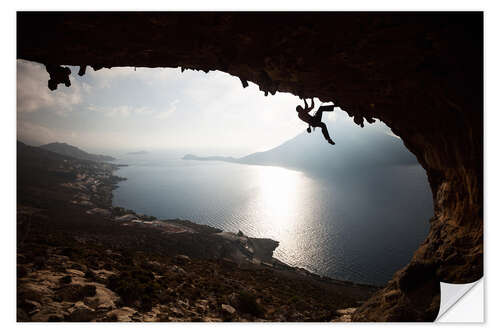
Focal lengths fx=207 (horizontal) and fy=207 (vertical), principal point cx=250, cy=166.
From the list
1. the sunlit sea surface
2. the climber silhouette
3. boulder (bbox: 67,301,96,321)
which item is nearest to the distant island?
the sunlit sea surface

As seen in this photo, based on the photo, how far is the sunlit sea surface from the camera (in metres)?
53.9

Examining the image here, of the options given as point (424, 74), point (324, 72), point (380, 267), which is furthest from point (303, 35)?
point (380, 267)

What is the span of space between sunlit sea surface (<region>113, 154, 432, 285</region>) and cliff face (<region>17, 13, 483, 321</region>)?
156 feet

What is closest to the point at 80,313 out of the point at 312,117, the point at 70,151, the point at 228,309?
the point at 228,309

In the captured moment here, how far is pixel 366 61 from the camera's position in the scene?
4.86 metres

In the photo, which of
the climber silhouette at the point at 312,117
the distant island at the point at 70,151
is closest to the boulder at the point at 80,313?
the climber silhouette at the point at 312,117

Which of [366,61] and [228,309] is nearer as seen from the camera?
[366,61]

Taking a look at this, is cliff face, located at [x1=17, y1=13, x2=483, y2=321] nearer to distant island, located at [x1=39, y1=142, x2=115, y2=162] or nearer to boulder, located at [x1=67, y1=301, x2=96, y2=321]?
boulder, located at [x1=67, y1=301, x2=96, y2=321]

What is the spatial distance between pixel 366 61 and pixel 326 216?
302 ft

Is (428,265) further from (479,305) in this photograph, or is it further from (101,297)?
(101,297)

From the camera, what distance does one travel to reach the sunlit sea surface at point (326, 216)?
177 feet

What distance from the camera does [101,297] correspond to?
19.9 feet

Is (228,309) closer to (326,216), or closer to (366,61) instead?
(366,61)
